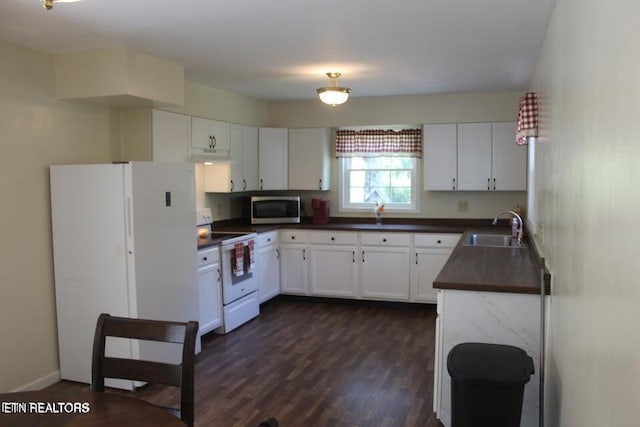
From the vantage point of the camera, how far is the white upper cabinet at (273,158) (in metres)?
6.19

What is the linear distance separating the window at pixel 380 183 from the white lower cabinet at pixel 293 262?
0.85 metres

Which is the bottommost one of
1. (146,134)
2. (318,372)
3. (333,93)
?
(318,372)

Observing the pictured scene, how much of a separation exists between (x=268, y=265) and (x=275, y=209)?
747 millimetres

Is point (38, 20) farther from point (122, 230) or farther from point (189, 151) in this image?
point (189, 151)

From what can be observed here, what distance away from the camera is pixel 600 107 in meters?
1.44

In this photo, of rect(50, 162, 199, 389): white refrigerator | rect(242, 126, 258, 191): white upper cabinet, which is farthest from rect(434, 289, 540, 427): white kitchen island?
rect(242, 126, 258, 191): white upper cabinet

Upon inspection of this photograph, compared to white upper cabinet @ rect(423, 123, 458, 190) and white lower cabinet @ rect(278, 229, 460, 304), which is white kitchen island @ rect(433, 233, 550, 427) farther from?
white upper cabinet @ rect(423, 123, 458, 190)

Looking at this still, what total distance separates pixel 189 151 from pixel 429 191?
2.80m

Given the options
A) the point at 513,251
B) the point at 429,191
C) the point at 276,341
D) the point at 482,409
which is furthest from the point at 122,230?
the point at 429,191

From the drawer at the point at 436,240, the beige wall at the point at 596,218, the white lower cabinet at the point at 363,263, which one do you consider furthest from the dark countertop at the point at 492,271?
the white lower cabinet at the point at 363,263

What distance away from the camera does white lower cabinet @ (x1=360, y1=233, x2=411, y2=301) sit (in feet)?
18.5

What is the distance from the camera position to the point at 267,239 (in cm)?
566

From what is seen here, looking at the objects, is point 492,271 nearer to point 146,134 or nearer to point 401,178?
point 146,134

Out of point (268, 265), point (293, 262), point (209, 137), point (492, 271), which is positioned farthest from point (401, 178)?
point (492, 271)
